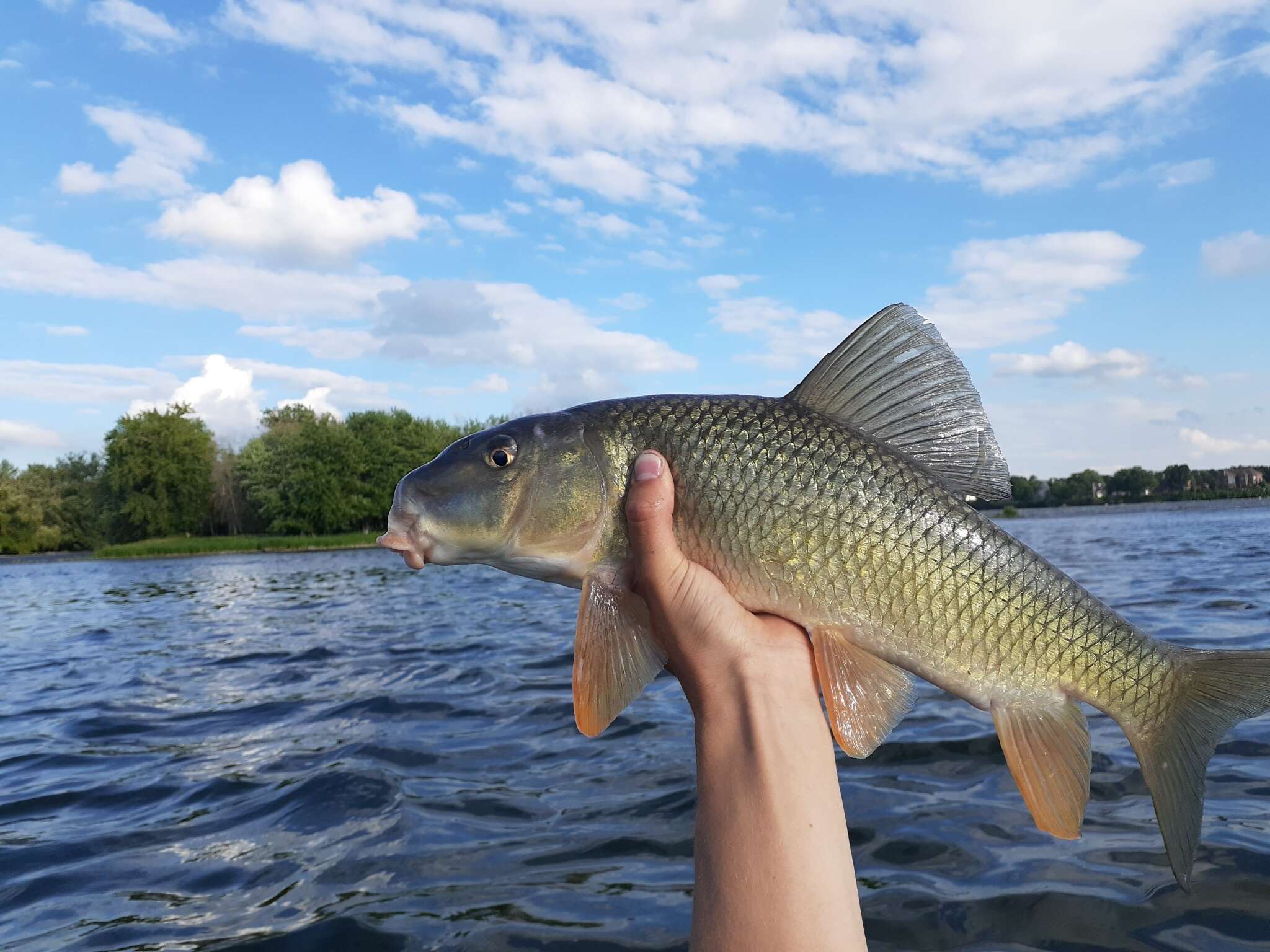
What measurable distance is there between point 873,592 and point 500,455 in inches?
51.1

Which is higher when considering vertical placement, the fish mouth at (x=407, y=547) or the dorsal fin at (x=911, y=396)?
the dorsal fin at (x=911, y=396)

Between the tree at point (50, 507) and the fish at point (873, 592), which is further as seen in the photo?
the tree at point (50, 507)

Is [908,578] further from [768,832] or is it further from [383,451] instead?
[383,451]

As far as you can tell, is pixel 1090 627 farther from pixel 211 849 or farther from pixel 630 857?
pixel 211 849

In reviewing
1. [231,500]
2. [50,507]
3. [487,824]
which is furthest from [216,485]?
[487,824]

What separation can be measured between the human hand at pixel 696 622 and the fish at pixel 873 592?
7cm

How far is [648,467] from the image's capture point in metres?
2.48

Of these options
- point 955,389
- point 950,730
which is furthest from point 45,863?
point 950,730

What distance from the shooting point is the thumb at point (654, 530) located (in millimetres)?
2412

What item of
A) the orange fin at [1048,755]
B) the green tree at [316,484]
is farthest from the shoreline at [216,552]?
the orange fin at [1048,755]

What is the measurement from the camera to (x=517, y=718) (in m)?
7.96

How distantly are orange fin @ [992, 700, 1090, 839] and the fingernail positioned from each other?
1284 millimetres

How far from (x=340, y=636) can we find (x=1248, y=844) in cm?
1378

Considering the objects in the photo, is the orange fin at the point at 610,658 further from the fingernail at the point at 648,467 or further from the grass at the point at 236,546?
the grass at the point at 236,546
